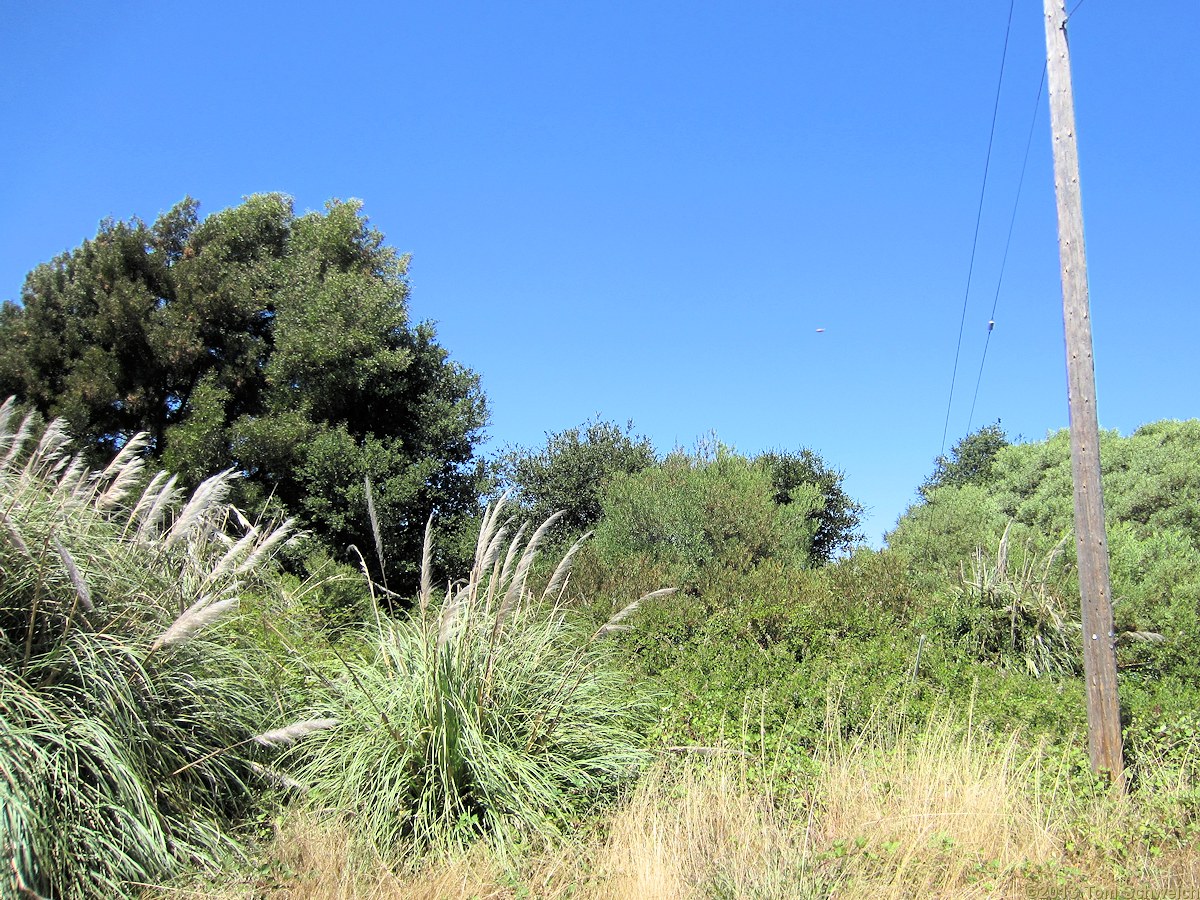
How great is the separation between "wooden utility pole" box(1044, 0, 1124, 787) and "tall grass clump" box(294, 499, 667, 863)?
3290 millimetres

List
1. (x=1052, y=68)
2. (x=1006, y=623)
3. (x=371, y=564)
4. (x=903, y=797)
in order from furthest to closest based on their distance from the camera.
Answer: (x=371, y=564), (x=1006, y=623), (x=1052, y=68), (x=903, y=797)

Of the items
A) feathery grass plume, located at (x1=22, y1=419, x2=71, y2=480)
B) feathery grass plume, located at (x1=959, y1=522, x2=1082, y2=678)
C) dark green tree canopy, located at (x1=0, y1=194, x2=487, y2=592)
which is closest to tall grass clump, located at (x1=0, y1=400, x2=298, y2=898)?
feathery grass plume, located at (x1=22, y1=419, x2=71, y2=480)

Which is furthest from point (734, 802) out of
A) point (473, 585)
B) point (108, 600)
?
point (108, 600)

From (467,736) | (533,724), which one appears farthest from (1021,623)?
(467,736)

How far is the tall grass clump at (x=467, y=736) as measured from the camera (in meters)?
4.66

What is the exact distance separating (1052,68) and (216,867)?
756 centimetres

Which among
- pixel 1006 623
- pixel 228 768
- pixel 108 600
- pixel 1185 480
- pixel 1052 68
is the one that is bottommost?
pixel 228 768

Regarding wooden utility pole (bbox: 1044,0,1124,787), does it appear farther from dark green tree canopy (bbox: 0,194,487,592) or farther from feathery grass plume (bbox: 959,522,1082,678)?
dark green tree canopy (bbox: 0,194,487,592)

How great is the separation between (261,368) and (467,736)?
17.8 metres

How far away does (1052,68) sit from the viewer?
6.38 m

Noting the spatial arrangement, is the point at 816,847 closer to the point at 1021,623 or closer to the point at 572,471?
the point at 1021,623

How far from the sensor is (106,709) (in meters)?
4.17

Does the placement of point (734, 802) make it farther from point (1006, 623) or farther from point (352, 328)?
point (352, 328)

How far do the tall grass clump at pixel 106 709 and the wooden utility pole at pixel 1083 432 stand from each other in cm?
546
